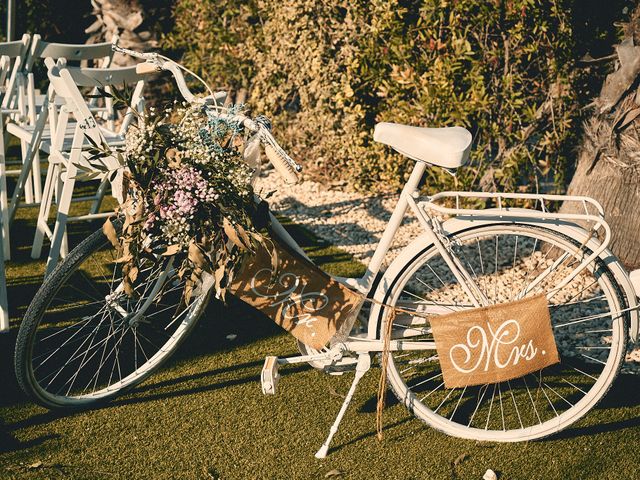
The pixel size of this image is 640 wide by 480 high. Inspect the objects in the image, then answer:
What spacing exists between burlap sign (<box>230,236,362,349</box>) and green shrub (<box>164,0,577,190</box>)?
2606 mm

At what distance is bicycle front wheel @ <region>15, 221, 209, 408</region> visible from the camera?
3033mm

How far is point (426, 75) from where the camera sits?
5426 millimetres

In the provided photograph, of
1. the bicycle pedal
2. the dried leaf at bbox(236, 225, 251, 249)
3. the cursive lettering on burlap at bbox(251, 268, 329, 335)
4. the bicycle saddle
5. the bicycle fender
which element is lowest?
the bicycle pedal

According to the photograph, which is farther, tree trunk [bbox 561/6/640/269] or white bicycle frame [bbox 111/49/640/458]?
tree trunk [bbox 561/6/640/269]

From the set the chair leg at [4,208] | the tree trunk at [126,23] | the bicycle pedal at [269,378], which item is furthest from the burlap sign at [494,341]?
the tree trunk at [126,23]

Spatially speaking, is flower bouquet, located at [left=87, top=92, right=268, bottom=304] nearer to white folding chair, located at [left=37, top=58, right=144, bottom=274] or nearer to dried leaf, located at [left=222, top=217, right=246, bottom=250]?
dried leaf, located at [left=222, top=217, right=246, bottom=250]

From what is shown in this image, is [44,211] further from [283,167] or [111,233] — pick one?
[283,167]

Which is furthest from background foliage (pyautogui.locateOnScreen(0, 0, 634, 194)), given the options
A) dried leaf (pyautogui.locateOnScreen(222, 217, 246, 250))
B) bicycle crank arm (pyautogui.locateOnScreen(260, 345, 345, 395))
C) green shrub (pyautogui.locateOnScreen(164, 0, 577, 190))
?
dried leaf (pyautogui.locateOnScreen(222, 217, 246, 250))

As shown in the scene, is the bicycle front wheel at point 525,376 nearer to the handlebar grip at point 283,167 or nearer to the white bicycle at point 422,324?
the white bicycle at point 422,324

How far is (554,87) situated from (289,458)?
3.39 metres

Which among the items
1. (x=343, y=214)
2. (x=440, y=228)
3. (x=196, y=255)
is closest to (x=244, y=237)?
(x=196, y=255)

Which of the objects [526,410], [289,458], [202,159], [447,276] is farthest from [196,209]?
[447,276]

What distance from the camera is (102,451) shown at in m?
3.15

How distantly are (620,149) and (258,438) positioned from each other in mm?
2891
